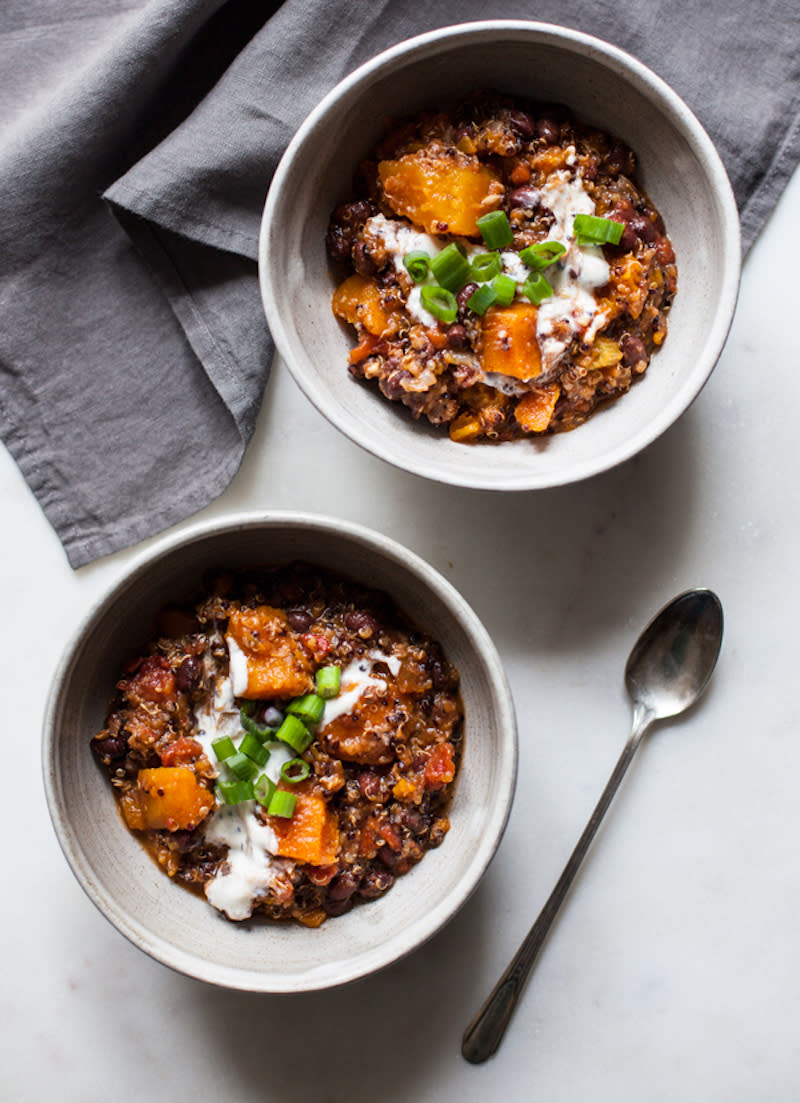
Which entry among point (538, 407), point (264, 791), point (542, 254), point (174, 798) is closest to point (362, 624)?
point (264, 791)

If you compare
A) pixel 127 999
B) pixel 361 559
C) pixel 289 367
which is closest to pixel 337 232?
pixel 289 367

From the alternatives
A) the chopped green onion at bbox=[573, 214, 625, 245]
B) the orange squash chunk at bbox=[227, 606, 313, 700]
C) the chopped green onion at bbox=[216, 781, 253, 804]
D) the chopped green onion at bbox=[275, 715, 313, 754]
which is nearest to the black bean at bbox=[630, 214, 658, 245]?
the chopped green onion at bbox=[573, 214, 625, 245]

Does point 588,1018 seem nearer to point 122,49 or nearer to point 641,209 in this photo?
point 641,209

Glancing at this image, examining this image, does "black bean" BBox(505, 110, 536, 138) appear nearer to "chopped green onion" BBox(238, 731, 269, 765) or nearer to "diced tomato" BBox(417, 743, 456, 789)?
"diced tomato" BBox(417, 743, 456, 789)

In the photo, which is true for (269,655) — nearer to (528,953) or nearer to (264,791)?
(264,791)

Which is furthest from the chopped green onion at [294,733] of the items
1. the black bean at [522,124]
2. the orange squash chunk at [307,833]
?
the black bean at [522,124]

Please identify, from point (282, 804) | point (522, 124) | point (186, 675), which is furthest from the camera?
point (522, 124)
